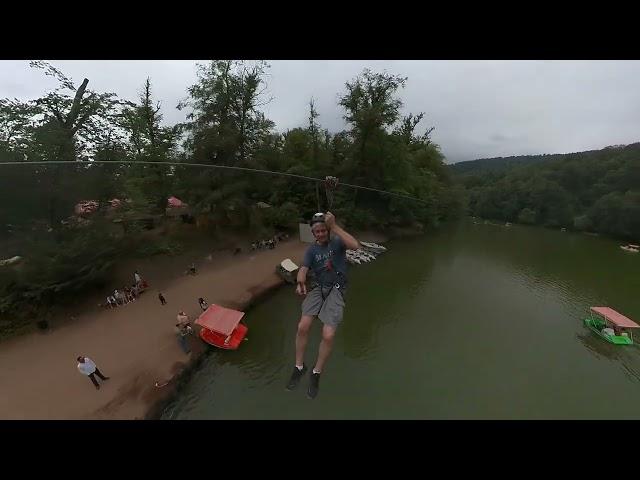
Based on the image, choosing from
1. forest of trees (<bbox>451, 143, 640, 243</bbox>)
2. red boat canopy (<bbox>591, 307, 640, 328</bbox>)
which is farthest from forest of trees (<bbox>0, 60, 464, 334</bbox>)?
forest of trees (<bbox>451, 143, 640, 243</bbox>)

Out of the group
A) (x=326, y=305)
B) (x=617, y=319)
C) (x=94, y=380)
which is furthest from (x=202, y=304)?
(x=617, y=319)

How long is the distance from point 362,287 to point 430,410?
9183 millimetres

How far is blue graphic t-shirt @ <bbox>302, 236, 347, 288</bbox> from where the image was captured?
390cm

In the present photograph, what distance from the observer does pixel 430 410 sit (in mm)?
8977

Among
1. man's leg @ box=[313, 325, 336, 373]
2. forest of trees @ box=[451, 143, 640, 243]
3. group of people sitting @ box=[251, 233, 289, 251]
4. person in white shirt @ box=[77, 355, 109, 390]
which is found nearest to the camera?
man's leg @ box=[313, 325, 336, 373]

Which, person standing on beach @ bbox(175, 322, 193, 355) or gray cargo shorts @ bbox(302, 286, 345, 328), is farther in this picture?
person standing on beach @ bbox(175, 322, 193, 355)

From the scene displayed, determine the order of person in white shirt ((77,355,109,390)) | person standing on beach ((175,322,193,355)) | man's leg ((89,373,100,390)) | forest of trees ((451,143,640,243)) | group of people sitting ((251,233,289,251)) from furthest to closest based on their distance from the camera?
forest of trees ((451,143,640,243)) < group of people sitting ((251,233,289,251)) < person standing on beach ((175,322,193,355)) < man's leg ((89,373,100,390)) < person in white shirt ((77,355,109,390))

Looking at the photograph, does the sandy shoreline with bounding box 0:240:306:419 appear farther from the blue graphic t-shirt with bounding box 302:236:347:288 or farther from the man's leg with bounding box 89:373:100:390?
the blue graphic t-shirt with bounding box 302:236:347:288

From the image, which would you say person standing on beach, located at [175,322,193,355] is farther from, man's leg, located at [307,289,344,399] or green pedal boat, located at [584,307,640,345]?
green pedal boat, located at [584,307,640,345]

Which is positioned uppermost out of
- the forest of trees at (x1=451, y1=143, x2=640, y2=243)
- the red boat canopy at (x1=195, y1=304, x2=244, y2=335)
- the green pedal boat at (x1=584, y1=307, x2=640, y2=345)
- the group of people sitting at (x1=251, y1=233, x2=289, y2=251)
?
the forest of trees at (x1=451, y1=143, x2=640, y2=243)

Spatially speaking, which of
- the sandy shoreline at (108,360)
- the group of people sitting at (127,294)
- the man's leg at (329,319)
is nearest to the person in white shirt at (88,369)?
the sandy shoreline at (108,360)

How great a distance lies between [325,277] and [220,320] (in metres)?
Result: 8.47

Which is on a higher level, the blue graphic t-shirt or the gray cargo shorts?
the blue graphic t-shirt

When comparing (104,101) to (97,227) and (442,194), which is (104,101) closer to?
(97,227)
